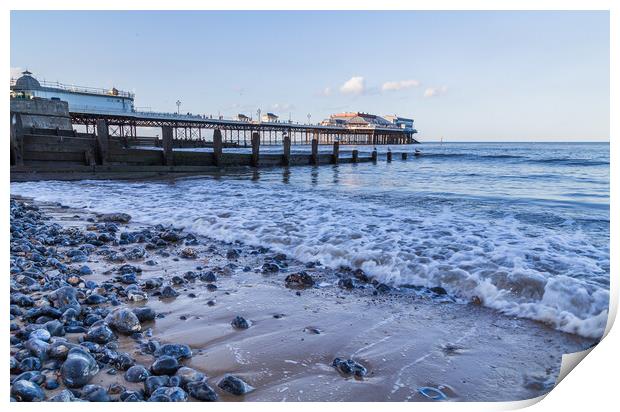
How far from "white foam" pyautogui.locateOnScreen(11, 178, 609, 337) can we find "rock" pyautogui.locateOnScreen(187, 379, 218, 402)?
239cm

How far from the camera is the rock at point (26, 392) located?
1938 millimetres

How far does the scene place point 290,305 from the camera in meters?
3.39

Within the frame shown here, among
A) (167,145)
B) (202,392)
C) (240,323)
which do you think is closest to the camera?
(202,392)

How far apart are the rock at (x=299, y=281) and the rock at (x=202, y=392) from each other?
182cm

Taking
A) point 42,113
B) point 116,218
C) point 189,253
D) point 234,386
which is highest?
point 42,113

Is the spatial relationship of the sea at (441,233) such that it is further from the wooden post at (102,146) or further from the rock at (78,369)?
the wooden post at (102,146)

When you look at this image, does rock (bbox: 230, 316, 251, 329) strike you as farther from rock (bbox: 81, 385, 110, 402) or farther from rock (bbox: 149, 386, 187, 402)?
rock (bbox: 81, 385, 110, 402)

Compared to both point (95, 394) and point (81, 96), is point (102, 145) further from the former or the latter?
point (81, 96)

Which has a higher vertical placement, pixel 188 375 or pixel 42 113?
pixel 42 113

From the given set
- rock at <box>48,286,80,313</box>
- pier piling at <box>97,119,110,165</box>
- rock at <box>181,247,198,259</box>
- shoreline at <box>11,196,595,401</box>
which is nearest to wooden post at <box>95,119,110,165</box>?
pier piling at <box>97,119,110,165</box>

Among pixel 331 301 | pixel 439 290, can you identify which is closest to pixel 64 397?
pixel 331 301

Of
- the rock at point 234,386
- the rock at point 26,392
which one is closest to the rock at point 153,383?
the rock at point 234,386

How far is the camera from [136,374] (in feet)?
7.15

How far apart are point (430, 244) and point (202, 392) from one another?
3668 millimetres
